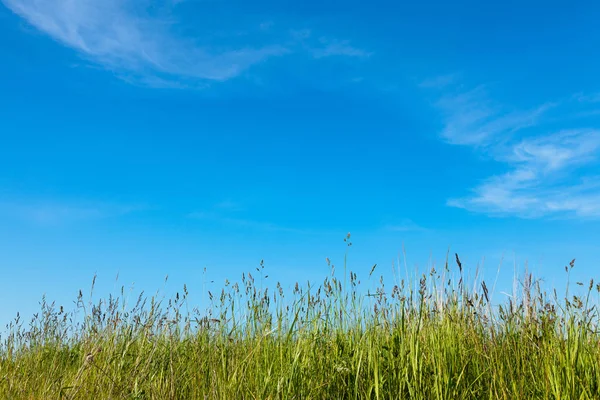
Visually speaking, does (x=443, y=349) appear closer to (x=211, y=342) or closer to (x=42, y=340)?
(x=211, y=342)

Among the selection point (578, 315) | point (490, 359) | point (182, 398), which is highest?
point (578, 315)

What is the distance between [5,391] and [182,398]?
2.01 meters

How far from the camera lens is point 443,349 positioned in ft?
11.2

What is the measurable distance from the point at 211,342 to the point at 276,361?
1.59m

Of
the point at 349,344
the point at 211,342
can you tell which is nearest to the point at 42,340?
the point at 211,342

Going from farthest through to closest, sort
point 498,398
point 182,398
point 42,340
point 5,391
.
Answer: point 42,340
point 5,391
point 182,398
point 498,398

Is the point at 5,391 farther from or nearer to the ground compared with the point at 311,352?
nearer to the ground

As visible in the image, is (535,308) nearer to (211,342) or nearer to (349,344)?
(349,344)

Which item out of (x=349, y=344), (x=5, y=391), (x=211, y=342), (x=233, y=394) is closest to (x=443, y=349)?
(x=349, y=344)

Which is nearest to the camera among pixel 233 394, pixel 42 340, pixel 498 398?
pixel 498 398

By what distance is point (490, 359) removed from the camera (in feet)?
11.5

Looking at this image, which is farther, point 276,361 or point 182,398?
point 182,398

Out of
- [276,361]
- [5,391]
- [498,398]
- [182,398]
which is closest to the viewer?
Answer: [498,398]

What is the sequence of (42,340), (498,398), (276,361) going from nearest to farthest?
(498,398)
(276,361)
(42,340)
